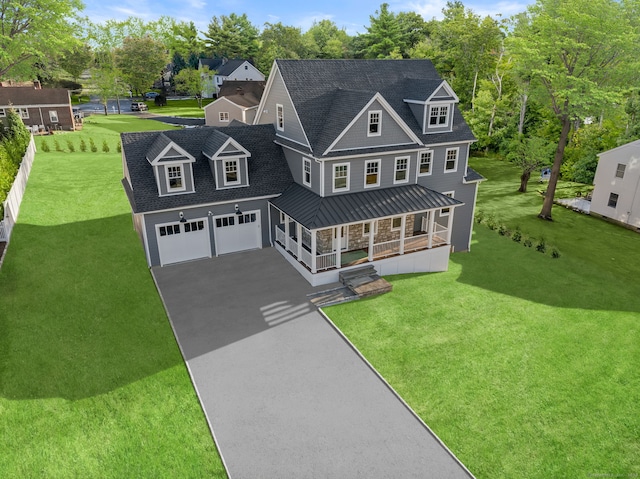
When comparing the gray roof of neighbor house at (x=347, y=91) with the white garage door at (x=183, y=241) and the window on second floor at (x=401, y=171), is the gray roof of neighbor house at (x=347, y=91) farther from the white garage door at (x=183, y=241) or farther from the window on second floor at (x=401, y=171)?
the white garage door at (x=183, y=241)

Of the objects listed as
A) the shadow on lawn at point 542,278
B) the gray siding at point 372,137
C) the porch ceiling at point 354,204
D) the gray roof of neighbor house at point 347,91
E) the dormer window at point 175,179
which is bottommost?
the shadow on lawn at point 542,278

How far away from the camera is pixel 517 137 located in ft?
175

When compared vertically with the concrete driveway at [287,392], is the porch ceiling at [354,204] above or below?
above

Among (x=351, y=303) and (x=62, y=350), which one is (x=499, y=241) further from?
(x=62, y=350)

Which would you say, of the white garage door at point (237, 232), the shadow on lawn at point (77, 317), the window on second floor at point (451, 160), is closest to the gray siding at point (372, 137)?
the window on second floor at point (451, 160)

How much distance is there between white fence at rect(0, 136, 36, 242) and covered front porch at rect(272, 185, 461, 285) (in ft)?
48.4

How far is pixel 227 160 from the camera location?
22.8m

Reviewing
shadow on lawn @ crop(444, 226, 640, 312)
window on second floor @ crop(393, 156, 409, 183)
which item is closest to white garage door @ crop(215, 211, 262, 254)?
window on second floor @ crop(393, 156, 409, 183)

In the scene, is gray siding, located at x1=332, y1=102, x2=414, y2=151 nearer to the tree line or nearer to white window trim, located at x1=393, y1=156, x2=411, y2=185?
white window trim, located at x1=393, y1=156, x2=411, y2=185

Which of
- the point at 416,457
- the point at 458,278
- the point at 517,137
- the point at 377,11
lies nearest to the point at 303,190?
the point at 458,278

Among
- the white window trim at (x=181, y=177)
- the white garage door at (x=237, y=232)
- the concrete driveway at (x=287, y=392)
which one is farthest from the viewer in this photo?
the white garage door at (x=237, y=232)

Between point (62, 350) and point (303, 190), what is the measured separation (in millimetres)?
13492

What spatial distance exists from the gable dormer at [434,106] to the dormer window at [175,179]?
13.8 metres

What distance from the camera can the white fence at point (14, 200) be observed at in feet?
76.1
